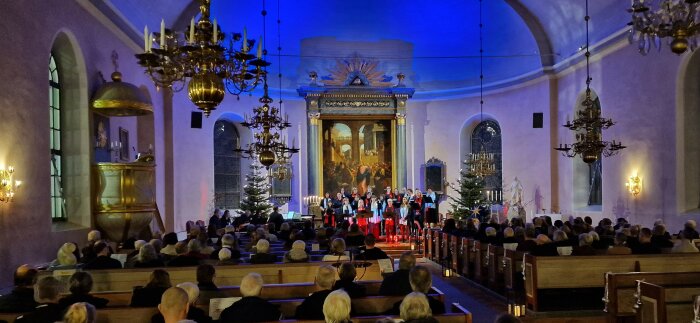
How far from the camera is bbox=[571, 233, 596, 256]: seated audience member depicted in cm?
872

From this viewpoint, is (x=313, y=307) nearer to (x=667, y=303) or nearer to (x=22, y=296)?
(x=22, y=296)

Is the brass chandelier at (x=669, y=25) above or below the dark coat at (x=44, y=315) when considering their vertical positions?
above

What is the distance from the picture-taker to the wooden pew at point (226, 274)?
7.45 meters

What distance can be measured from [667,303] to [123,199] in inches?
359

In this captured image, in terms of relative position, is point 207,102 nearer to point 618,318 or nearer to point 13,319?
point 13,319

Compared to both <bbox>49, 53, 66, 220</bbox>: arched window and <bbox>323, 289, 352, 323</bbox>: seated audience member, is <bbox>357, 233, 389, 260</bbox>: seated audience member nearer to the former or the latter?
<bbox>323, 289, 352, 323</bbox>: seated audience member

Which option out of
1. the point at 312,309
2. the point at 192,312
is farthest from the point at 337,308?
the point at 192,312

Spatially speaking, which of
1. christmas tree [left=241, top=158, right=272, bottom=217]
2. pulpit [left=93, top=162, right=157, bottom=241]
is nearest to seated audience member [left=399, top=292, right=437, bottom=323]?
pulpit [left=93, top=162, right=157, bottom=241]

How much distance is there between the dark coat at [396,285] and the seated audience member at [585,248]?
3918mm

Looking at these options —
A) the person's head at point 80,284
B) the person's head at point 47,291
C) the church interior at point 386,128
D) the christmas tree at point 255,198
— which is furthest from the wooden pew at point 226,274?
the christmas tree at point 255,198

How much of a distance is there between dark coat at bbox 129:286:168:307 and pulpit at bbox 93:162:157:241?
19.3 feet

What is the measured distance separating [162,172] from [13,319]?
1295 centimetres

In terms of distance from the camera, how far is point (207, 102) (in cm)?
673

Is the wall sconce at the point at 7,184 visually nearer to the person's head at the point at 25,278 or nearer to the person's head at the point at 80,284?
the person's head at the point at 25,278
